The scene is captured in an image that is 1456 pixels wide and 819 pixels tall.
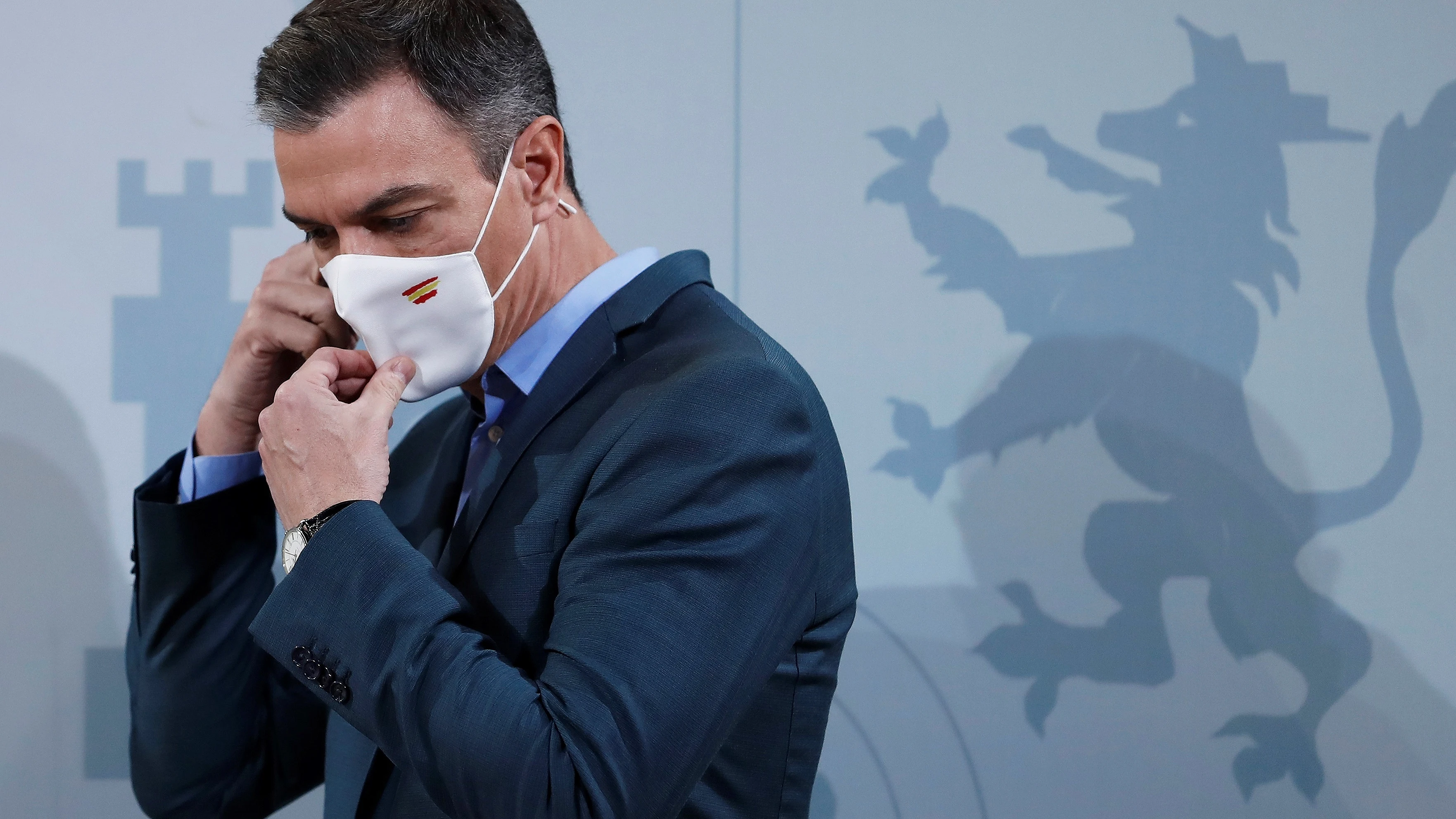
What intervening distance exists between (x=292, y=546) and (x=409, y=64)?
18.7 inches

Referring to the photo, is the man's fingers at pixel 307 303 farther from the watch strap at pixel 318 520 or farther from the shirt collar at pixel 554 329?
the watch strap at pixel 318 520

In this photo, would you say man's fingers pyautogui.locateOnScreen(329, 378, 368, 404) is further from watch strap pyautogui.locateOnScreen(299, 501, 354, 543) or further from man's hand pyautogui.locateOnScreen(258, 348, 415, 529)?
watch strap pyautogui.locateOnScreen(299, 501, 354, 543)

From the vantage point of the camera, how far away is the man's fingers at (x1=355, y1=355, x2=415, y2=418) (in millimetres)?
1051

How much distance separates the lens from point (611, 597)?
87 cm

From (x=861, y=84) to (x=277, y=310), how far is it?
1.02 meters

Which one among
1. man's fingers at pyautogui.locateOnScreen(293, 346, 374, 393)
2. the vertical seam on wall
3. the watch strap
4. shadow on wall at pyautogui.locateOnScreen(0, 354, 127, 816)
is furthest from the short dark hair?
shadow on wall at pyautogui.locateOnScreen(0, 354, 127, 816)

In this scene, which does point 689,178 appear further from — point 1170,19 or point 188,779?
point 188,779

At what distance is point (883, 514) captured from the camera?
6.19 ft

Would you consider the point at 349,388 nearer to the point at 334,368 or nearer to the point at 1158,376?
the point at 334,368

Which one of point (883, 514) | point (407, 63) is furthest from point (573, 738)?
point (883, 514)

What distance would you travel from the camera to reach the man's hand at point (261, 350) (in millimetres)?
1340

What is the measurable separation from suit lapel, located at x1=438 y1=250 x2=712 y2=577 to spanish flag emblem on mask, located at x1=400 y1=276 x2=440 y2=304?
14 cm

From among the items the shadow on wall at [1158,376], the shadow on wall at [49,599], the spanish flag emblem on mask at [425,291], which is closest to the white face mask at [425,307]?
the spanish flag emblem on mask at [425,291]

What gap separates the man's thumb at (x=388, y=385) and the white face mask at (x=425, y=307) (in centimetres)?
2
